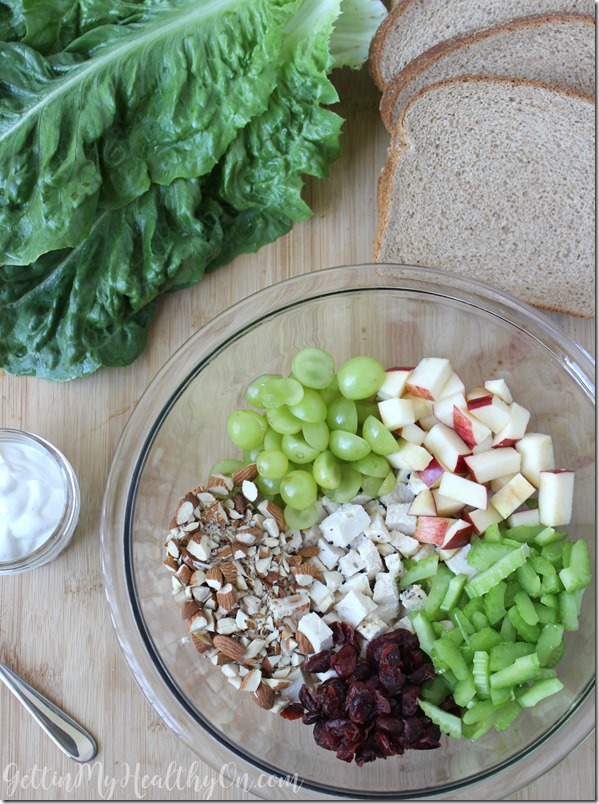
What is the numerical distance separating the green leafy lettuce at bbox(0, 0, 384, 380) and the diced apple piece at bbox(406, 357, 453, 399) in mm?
428

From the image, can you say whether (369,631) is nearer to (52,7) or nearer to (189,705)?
(189,705)

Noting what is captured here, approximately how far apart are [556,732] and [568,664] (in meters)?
0.13

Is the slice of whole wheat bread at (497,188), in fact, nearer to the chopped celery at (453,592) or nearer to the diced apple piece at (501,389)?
the diced apple piece at (501,389)

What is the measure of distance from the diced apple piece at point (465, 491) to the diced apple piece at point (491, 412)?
0.41ft

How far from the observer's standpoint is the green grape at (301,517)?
1.56 meters

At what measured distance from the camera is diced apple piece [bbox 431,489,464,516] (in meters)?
1.56

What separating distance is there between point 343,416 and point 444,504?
0.26 m

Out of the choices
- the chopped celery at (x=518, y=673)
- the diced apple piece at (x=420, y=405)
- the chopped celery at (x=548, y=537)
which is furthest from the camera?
the diced apple piece at (x=420, y=405)

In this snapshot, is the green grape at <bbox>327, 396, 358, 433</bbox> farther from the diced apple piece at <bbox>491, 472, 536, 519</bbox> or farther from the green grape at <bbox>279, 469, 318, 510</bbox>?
the diced apple piece at <bbox>491, 472, 536, 519</bbox>

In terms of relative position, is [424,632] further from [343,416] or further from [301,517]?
[343,416]

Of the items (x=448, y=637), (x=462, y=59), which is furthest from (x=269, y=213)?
(x=448, y=637)

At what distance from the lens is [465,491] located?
1.53 meters

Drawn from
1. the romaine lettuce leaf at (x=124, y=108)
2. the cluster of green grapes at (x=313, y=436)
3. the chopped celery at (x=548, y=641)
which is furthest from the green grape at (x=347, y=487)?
the romaine lettuce leaf at (x=124, y=108)

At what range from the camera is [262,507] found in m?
1.58
